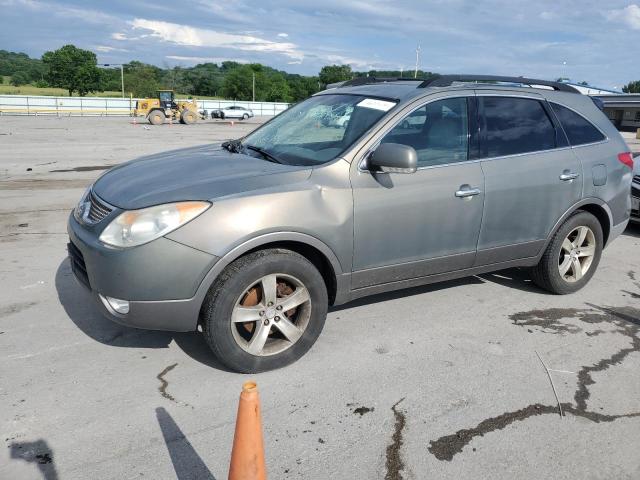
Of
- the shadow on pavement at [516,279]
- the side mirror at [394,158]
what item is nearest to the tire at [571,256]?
the shadow on pavement at [516,279]

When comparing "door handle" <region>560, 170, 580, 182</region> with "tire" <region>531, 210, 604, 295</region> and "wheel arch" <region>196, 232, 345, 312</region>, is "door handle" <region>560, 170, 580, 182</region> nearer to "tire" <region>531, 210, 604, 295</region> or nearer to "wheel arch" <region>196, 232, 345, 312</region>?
"tire" <region>531, 210, 604, 295</region>

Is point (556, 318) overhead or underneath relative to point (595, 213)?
underneath

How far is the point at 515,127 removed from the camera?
4.52m

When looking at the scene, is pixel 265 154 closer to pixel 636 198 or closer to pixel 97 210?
pixel 97 210

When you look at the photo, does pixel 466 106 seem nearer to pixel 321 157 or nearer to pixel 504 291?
pixel 321 157

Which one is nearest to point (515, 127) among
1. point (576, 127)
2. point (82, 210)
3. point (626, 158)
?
point (576, 127)

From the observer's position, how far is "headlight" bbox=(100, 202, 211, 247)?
10.3 ft

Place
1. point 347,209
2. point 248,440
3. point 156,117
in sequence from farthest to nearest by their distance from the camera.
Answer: point 156,117
point 347,209
point 248,440

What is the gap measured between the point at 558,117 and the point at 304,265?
2841 millimetres

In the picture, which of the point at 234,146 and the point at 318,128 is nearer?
the point at 318,128

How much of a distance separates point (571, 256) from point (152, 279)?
380 centimetres

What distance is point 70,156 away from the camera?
15.4 metres

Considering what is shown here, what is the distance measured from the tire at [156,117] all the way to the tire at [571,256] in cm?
3569

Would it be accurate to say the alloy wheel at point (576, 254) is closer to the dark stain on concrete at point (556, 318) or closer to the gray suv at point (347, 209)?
the gray suv at point (347, 209)
